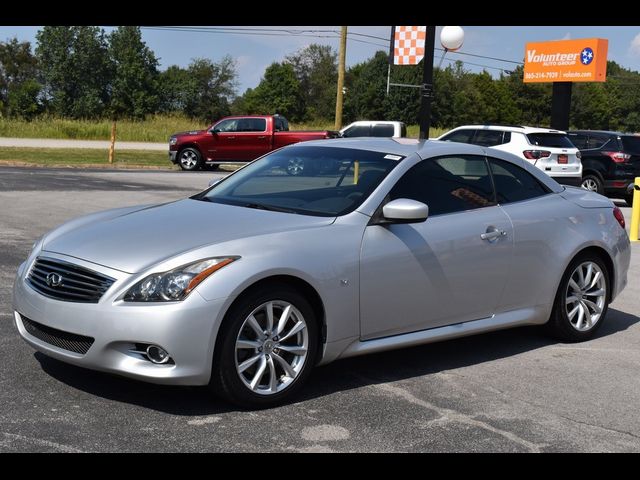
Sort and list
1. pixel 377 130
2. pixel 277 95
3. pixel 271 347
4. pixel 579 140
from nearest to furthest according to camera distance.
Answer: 1. pixel 271 347
2. pixel 579 140
3. pixel 377 130
4. pixel 277 95

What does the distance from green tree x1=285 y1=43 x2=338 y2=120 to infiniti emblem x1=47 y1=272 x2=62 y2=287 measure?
94.5m

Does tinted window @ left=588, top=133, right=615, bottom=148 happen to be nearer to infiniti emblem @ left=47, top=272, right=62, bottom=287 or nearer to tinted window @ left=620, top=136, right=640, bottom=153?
tinted window @ left=620, top=136, right=640, bottom=153

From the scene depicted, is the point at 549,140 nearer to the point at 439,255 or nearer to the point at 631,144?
the point at 631,144

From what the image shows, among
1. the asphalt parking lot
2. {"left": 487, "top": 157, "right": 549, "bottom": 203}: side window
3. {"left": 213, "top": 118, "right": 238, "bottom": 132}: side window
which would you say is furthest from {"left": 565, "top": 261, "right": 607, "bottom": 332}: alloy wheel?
{"left": 213, "top": 118, "right": 238, "bottom": 132}: side window

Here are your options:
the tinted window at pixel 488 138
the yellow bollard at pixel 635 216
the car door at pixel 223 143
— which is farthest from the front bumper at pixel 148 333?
the car door at pixel 223 143

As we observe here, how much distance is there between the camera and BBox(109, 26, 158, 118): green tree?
241 feet

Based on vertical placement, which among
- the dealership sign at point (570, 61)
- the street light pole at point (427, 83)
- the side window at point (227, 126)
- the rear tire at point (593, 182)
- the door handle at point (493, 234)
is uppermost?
the dealership sign at point (570, 61)

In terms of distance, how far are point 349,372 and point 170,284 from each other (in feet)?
5.20

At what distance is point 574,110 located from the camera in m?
106

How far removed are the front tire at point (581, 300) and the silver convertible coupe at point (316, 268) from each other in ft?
0.05

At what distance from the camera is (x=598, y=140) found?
2062cm

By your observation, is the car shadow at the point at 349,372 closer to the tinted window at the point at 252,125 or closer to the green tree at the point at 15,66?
the tinted window at the point at 252,125

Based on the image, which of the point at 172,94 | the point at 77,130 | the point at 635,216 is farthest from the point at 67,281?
the point at 172,94

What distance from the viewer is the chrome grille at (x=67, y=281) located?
4.57m
